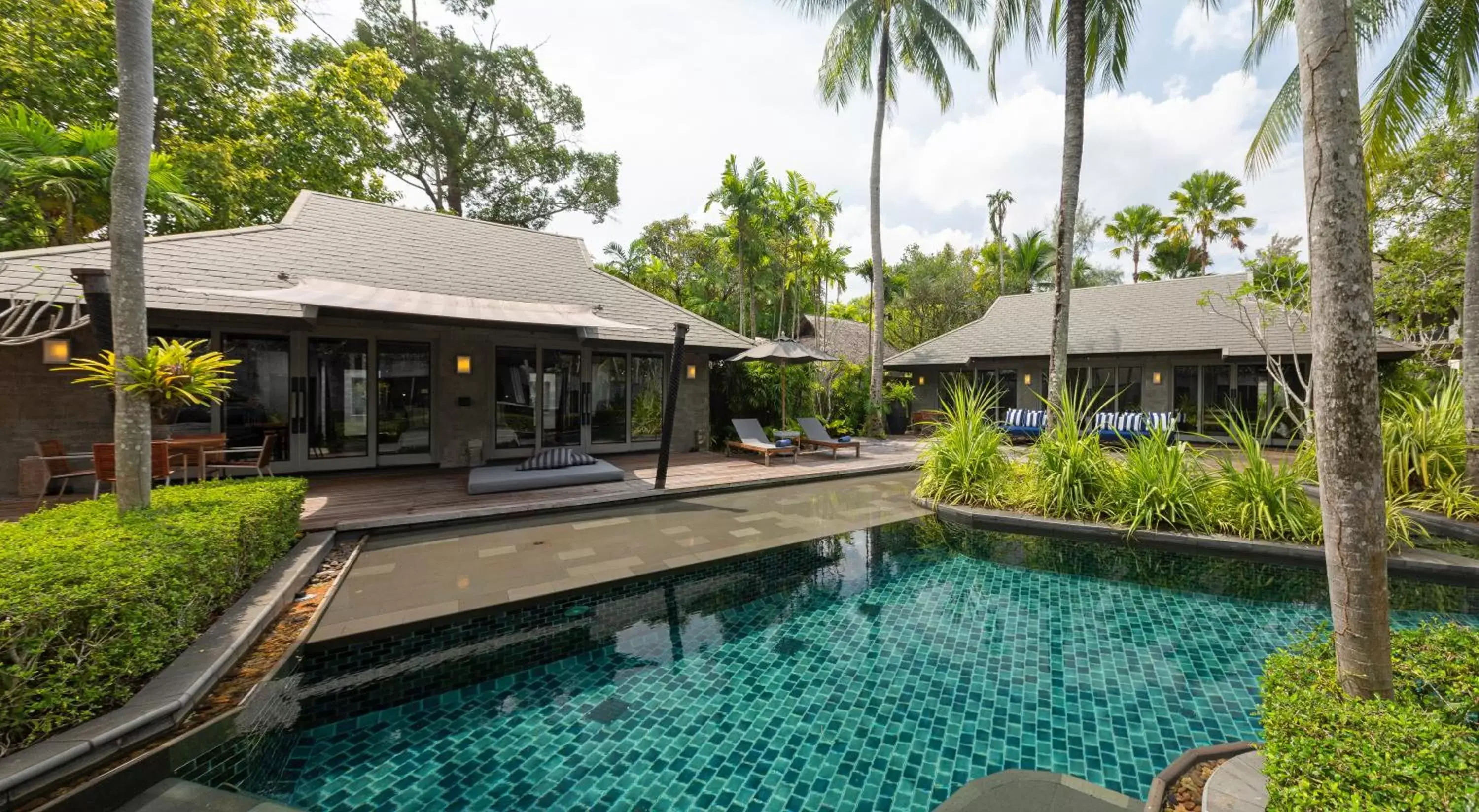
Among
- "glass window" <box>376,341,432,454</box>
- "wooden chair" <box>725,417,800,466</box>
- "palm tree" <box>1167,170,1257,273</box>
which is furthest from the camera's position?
"palm tree" <box>1167,170,1257,273</box>

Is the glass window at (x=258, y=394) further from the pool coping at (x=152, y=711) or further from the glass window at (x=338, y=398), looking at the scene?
the pool coping at (x=152, y=711)

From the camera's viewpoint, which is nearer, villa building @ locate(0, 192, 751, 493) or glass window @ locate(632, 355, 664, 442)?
villa building @ locate(0, 192, 751, 493)

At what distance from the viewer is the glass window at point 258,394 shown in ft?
27.1

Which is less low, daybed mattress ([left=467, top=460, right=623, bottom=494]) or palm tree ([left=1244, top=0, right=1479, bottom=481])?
palm tree ([left=1244, top=0, right=1479, bottom=481])

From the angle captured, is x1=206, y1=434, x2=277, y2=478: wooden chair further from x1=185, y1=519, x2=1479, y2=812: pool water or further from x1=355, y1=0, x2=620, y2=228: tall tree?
x1=355, y1=0, x2=620, y2=228: tall tree

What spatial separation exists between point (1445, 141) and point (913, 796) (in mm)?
18085

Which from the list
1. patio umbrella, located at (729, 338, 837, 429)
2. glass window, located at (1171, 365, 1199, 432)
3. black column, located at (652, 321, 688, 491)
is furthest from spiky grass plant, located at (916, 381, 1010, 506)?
glass window, located at (1171, 365, 1199, 432)

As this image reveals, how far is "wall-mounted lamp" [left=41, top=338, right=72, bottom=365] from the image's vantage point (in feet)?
21.7

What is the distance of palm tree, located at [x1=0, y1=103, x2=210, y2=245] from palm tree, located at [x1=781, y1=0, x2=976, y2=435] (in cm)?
1475

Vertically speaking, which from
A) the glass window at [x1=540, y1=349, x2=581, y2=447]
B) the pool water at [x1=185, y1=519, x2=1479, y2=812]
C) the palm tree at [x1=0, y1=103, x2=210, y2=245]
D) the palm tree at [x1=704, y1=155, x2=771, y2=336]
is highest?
the palm tree at [x1=704, y1=155, x2=771, y2=336]

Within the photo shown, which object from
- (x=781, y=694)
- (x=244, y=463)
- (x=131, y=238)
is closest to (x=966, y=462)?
(x=781, y=694)

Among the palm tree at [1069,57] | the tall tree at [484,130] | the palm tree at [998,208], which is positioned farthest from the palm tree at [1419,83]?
the palm tree at [998,208]

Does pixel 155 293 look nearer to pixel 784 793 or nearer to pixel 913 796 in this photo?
pixel 784 793

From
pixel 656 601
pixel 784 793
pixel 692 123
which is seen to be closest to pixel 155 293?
pixel 656 601
